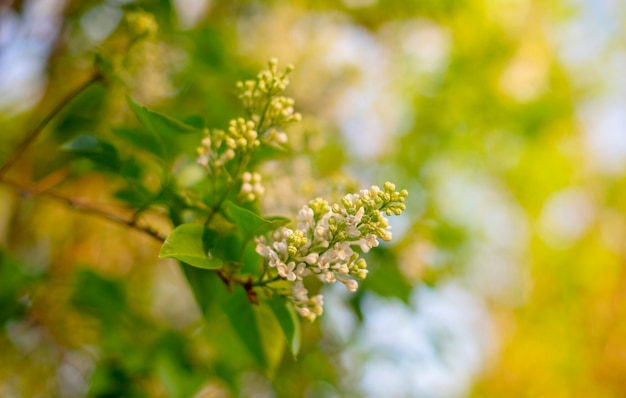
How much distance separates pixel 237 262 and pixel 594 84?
8.96ft

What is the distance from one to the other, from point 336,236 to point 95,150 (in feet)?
1.21

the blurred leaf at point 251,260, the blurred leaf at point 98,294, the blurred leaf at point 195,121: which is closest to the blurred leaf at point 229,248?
the blurred leaf at point 251,260

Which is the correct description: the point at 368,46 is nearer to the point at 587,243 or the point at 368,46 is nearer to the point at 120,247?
the point at 120,247

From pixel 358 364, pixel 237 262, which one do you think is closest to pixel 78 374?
pixel 358 364

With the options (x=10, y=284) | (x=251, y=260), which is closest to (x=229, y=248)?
(x=251, y=260)

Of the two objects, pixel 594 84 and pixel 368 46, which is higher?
pixel 594 84

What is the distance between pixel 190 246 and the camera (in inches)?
20.2

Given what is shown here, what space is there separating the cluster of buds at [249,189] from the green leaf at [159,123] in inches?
2.7

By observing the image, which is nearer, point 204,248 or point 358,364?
point 204,248

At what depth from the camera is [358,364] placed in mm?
1542

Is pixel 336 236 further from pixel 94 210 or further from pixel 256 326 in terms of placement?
pixel 94 210

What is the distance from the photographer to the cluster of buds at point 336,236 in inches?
19.5

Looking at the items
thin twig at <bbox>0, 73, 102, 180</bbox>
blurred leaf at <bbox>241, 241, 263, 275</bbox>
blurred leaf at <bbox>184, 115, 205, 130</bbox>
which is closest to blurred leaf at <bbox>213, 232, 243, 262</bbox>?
blurred leaf at <bbox>241, 241, 263, 275</bbox>

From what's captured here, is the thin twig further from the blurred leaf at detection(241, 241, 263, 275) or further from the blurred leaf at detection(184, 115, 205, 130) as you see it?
the blurred leaf at detection(241, 241, 263, 275)
